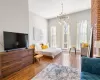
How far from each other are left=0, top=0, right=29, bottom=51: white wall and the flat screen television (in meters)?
0.22

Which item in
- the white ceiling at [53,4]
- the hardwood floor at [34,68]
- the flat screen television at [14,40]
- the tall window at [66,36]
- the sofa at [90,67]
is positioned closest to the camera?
the sofa at [90,67]

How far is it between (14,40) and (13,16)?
106cm

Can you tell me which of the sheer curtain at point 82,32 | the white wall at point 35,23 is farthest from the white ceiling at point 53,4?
the sheer curtain at point 82,32

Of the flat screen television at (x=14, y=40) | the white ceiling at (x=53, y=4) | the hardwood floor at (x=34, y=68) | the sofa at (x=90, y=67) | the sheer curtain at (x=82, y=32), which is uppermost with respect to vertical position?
the white ceiling at (x=53, y=4)

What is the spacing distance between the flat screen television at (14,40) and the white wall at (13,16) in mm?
219

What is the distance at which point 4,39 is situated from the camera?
127 inches

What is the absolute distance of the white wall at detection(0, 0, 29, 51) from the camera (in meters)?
3.38

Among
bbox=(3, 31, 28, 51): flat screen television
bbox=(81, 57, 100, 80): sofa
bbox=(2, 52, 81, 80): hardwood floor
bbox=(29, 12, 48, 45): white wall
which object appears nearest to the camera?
bbox=(81, 57, 100, 80): sofa

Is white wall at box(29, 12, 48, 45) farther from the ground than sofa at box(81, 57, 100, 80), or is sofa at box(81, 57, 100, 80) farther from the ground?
white wall at box(29, 12, 48, 45)

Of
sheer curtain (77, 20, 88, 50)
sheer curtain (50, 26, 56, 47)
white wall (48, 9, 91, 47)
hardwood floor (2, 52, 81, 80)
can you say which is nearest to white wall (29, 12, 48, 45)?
sheer curtain (50, 26, 56, 47)

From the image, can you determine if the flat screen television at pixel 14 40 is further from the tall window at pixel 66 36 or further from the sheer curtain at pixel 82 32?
the sheer curtain at pixel 82 32

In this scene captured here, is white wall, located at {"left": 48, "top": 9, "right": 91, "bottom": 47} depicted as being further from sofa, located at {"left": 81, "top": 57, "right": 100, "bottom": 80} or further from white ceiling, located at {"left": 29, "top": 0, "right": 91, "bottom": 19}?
sofa, located at {"left": 81, "top": 57, "right": 100, "bottom": 80}

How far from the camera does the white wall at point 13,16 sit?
11.1 ft

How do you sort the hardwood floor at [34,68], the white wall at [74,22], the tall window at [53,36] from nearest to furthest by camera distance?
the hardwood floor at [34,68] → the white wall at [74,22] → the tall window at [53,36]
